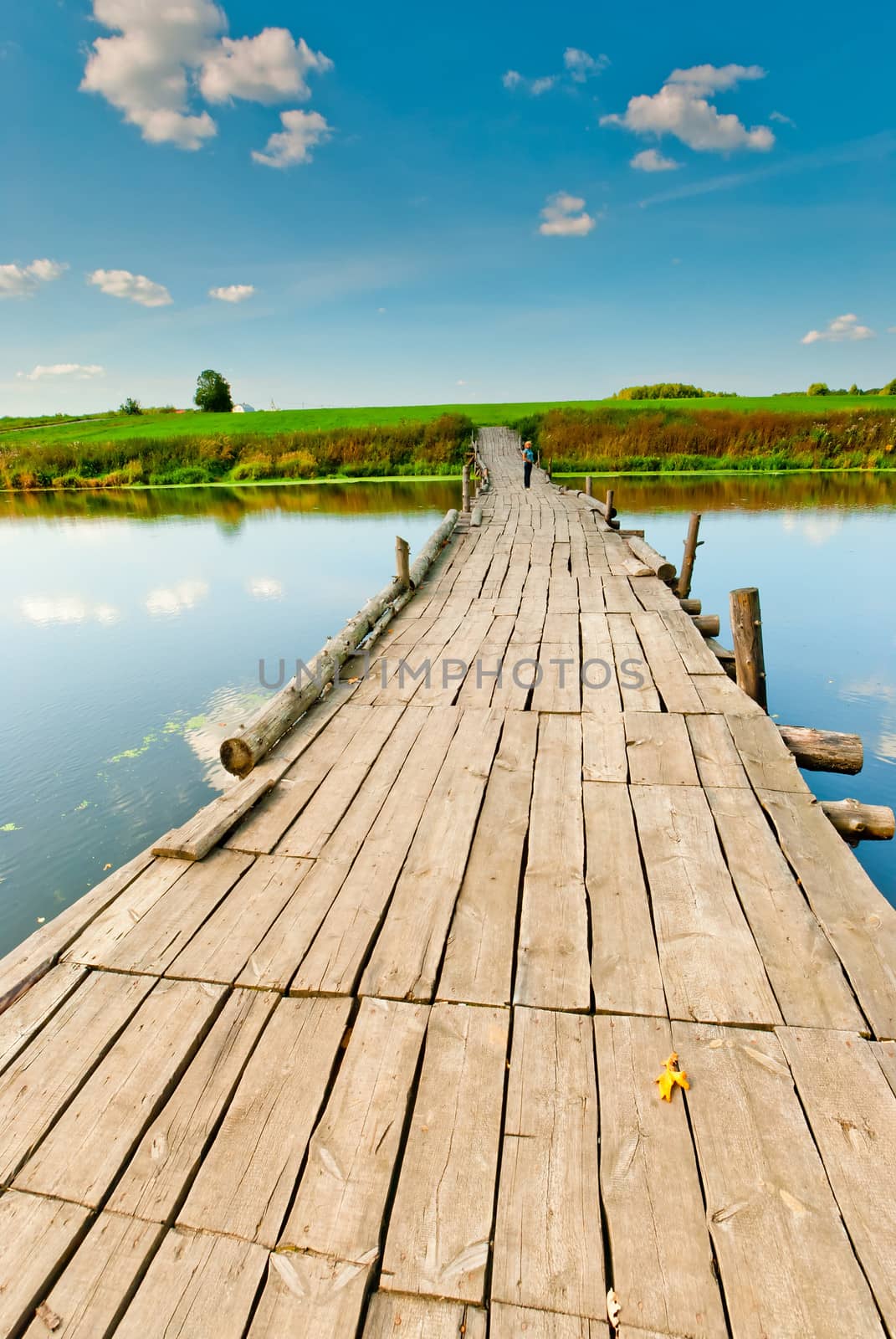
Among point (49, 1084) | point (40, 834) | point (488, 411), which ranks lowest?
point (40, 834)

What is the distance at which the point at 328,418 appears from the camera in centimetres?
5297

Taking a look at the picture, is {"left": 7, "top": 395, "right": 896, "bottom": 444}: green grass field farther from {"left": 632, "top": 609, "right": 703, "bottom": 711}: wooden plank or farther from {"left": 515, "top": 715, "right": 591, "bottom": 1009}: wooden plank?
{"left": 515, "top": 715, "right": 591, "bottom": 1009}: wooden plank

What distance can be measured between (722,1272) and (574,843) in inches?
68.3

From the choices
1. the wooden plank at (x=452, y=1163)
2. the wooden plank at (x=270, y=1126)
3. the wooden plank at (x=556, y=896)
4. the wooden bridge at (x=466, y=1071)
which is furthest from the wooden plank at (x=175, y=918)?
the wooden plank at (x=556, y=896)

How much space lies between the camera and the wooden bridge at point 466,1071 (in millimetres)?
1545

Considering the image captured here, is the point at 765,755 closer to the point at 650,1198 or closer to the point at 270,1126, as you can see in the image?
the point at 650,1198

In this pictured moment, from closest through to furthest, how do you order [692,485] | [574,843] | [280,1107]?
1. [280,1107]
2. [574,843]
3. [692,485]

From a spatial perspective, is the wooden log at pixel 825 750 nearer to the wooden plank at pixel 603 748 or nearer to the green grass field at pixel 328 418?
the wooden plank at pixel 603 748

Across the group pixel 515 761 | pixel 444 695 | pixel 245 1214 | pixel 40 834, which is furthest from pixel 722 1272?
pixel 40 834

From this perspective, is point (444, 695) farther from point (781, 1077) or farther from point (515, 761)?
point (781, 1077)

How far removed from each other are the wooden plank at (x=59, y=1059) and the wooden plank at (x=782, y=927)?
241 cm

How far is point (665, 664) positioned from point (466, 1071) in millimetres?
4134

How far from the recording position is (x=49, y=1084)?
6.81 ft

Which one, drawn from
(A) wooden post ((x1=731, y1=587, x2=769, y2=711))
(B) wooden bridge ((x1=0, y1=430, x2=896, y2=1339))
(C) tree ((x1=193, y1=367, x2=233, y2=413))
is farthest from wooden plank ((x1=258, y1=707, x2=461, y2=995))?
(C) tree ((x1=193, y1=367, x2=233, y2=413))
